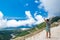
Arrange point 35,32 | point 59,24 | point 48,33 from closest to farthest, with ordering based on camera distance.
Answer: point 48,33
point 35,32
point 59,24

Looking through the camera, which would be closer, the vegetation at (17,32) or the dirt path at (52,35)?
the dirt path at (52,35)

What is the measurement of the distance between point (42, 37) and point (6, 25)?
1477 millimetres

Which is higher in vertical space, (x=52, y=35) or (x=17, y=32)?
(x=17, y=32)

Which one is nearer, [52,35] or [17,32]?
[52,35]

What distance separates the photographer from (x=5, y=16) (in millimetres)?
7707

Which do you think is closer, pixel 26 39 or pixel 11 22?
pixel 26 39

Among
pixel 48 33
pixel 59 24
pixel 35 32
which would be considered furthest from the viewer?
pixel 59 24

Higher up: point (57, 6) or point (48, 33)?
point (57, 6)

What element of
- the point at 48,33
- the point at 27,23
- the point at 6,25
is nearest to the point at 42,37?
the point at 48,33

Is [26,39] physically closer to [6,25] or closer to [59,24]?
[6,25]

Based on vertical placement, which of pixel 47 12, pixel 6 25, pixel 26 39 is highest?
pixel 47 12

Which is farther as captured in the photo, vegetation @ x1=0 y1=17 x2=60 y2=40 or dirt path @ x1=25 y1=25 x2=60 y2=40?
vegetation @ x1=0 y1=17 x2=60 y2=40

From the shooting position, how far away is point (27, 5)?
25.1 ft

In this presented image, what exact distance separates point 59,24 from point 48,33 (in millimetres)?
1237
